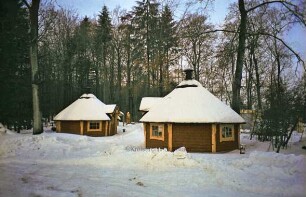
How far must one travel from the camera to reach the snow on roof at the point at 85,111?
2468 cm

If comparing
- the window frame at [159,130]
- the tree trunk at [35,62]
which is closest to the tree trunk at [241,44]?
the window frame at [159,130]

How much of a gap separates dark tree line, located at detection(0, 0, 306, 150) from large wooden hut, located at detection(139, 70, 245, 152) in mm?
1823

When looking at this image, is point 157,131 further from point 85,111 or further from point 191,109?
point 85,111

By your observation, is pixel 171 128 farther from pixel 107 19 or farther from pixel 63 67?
pixel 63 67

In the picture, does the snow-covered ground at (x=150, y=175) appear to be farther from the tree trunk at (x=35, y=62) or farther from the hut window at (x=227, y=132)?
the tree trunk at (x=35, y=62)

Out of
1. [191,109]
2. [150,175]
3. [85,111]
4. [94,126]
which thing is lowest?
[150,175]

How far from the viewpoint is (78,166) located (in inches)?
389

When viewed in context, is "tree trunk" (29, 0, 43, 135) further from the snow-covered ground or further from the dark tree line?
the snow-covered ground

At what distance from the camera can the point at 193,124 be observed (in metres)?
14.5

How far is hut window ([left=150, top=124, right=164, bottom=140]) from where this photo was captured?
612 inches

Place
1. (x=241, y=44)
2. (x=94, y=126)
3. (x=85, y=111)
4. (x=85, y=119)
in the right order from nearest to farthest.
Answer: (x=241, y=44) → (x=85, y=119) → (x=85, y=111) → (x=94, y=126)

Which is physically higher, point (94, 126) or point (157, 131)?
point (157, 131)

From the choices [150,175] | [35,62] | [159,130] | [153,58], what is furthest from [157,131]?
[153,58]

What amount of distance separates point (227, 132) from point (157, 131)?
3.86 metres
